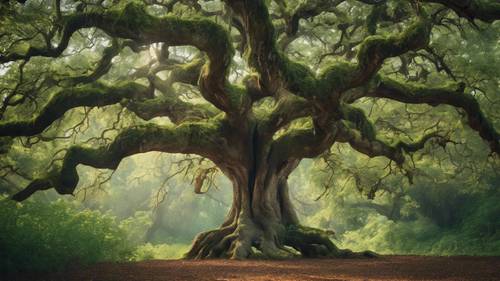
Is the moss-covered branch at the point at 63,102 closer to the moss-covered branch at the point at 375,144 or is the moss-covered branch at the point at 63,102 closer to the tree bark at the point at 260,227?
the tree bark at the point at 260,227

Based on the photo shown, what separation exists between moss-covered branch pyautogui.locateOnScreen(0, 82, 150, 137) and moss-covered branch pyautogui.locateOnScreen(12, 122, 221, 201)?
56.5 inches

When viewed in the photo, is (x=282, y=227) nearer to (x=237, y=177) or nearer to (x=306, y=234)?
(x=306, y=234)

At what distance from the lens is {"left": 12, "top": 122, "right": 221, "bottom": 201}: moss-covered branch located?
1100 cm

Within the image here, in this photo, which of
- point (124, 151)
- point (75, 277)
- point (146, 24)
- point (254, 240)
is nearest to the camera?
point (75, 277)

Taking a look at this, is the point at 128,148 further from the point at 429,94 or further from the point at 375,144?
the point at 429,94

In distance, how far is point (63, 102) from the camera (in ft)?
40.3

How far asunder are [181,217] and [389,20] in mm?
37075

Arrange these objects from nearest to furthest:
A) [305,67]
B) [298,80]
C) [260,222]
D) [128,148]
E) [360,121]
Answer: [298,80], [305,67], [128,148], [260,222], [360,121]

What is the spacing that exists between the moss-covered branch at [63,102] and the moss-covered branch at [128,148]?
1435mm

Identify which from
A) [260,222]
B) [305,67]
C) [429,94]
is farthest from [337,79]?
[260,222]

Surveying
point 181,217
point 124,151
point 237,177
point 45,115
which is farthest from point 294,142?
point 181,217

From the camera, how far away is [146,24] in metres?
8.97

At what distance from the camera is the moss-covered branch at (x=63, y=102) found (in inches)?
472

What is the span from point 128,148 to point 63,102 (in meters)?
2.49
